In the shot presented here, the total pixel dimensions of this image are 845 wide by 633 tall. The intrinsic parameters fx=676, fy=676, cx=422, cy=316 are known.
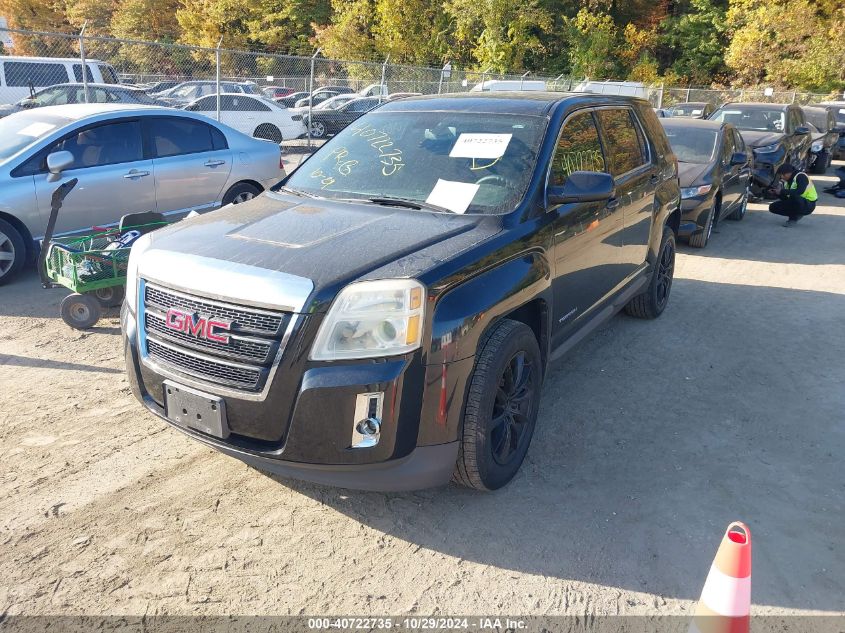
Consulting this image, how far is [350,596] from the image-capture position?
2750mm

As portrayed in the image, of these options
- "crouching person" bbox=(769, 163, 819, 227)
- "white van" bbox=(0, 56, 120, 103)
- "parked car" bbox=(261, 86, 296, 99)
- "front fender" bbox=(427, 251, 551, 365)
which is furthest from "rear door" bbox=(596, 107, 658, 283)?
"parked car" bbox=(261, 86, 296, 99)

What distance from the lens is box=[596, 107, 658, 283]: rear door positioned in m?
4.80

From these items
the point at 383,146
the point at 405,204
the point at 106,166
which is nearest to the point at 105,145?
the point at 106,166

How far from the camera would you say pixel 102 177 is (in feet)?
22.7

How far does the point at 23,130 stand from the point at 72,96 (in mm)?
9128

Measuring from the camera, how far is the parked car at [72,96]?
14.2 meters

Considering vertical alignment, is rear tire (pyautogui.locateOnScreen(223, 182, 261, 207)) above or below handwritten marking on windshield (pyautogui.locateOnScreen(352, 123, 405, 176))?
below

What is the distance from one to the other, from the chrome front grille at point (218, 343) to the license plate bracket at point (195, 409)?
72 mm

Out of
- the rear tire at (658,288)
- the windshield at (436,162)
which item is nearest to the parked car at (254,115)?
the rear tire at (658,288)

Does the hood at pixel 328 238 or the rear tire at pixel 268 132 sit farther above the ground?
the hood at pixel 328 238

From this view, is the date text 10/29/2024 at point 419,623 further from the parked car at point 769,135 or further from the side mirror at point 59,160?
the parked car at point 769,135

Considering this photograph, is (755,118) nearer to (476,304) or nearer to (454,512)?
(476,304)

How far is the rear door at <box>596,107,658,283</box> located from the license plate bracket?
9.90ft

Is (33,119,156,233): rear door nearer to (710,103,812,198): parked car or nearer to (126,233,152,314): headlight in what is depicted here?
(126,233,152,314): headlight
